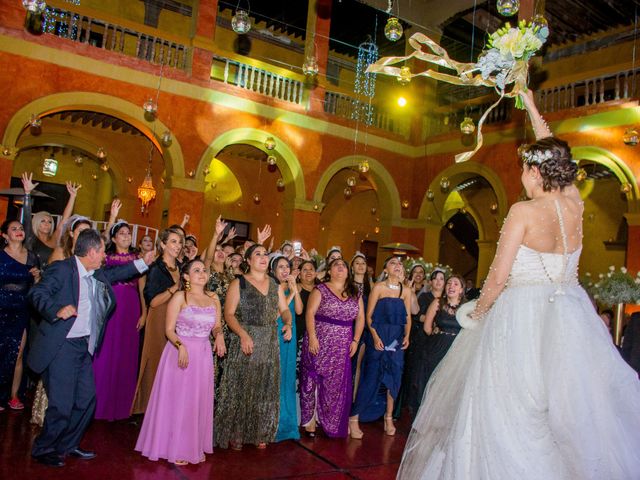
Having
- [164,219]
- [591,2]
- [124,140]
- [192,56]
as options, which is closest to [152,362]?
[164,219]

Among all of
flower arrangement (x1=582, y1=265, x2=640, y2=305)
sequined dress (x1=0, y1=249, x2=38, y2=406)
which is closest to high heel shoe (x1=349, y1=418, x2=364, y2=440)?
sequined dress (x1=0, y1=249, x2=38, y2=406)

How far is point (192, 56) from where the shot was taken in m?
11.5

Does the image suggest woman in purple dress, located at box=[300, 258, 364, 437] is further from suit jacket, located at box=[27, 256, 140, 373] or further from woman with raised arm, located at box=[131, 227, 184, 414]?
suit jacket, located at box=[27, 256, 140, 373]

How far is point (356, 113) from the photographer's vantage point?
1386 centimetres

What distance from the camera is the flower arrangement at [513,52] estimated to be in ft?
9.44

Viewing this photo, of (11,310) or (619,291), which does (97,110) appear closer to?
(11,310)

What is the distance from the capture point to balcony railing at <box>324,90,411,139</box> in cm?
1370

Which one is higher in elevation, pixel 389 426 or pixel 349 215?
pixel 349 215

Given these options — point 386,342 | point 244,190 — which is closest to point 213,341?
point 386,342

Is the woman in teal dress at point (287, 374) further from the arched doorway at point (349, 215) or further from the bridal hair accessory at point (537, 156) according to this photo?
the arched doorway at point (349, 215)

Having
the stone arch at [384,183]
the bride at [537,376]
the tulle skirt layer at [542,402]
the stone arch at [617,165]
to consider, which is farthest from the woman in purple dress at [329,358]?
the stone arch at [384,183]

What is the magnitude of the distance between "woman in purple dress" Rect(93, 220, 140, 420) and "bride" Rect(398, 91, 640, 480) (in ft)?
10.4

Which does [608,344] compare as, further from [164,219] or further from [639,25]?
[639,25]

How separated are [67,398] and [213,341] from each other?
1.23 meters
